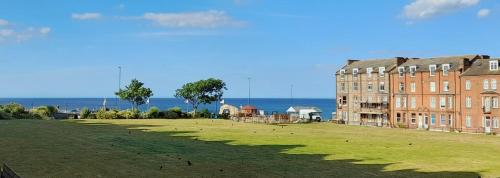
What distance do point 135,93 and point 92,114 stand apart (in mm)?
18817

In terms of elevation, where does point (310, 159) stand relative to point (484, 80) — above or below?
below

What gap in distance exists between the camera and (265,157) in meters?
37.1

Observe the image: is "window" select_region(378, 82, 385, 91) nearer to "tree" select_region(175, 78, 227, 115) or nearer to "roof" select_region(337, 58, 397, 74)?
"roof" select_region(337, 58, 397, 74)

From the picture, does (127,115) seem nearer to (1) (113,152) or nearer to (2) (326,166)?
(1) (113,152)

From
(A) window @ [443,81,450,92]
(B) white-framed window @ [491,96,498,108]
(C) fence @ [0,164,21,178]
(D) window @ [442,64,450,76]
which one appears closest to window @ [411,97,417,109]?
(A) window @ [443,81,450,92]

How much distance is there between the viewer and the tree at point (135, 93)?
119m

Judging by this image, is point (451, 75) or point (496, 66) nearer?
point (496, 66)

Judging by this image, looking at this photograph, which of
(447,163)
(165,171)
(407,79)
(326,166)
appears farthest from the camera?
(407,79)

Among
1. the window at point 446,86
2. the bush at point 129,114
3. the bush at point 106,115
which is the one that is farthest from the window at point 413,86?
the bush at point 106,115

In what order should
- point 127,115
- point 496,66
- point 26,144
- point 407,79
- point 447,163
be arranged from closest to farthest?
point 447,163, point 26,144, point 496,66, point 407,79, point 127,115

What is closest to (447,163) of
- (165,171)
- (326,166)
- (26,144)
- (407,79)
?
(326,166)

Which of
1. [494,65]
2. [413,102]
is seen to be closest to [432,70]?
[413,102]

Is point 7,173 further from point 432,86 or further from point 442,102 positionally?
point 432,86

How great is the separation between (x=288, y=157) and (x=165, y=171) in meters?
10.3
